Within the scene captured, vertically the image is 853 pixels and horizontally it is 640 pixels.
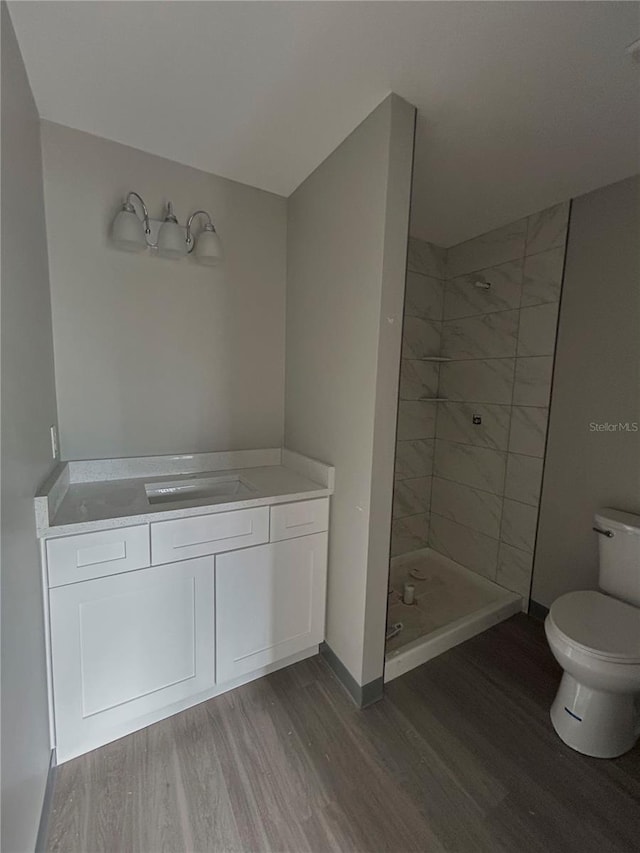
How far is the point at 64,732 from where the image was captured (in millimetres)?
1239

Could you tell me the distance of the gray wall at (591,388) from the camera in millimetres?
1721

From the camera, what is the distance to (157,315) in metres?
1.77

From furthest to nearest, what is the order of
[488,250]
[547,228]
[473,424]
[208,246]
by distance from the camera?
[473,424] → [488,250] → [547,228] → [208,246]

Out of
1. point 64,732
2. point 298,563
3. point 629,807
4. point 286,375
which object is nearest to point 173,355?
point 286,375

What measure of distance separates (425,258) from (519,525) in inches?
74.1

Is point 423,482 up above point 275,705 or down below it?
above

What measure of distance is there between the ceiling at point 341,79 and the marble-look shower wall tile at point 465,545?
208 cm

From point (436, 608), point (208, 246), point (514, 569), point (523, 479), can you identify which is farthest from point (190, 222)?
point (514, 569)

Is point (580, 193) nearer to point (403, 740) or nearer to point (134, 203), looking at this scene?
point (134, 203)

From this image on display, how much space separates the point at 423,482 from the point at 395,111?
86.4 inches

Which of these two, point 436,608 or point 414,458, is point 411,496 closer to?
point 414,458

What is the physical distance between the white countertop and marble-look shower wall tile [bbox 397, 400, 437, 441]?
0.95 metres

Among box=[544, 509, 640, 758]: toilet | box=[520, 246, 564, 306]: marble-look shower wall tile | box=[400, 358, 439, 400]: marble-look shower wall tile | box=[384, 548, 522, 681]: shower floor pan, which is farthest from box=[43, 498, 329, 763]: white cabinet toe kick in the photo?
box=[520, 246, 564, 306]: marble-look shower wall tile

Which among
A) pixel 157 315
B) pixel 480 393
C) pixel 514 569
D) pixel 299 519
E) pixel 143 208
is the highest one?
pixel 143 208
